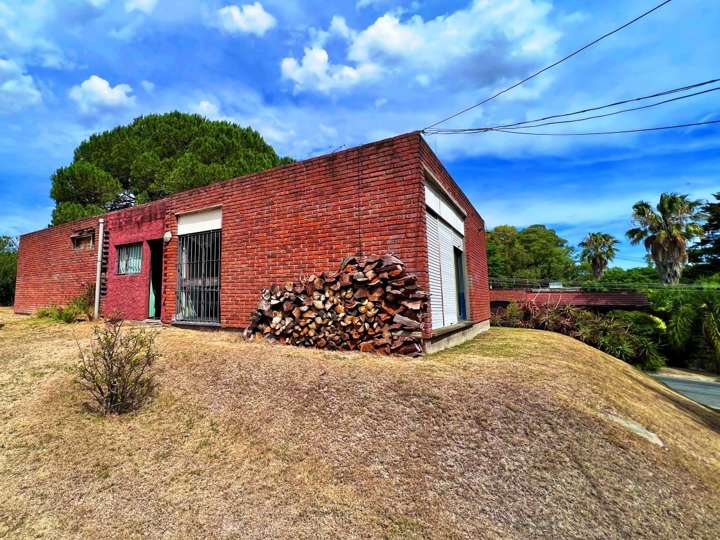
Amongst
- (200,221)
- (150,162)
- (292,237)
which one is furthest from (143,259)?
(150,162)

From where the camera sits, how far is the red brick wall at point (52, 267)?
12.0m

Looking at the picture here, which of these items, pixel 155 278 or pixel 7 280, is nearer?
pixel 155 278

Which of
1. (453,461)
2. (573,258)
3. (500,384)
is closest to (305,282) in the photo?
(500,384)

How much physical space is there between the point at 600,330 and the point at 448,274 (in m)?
10.5

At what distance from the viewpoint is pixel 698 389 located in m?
11.7

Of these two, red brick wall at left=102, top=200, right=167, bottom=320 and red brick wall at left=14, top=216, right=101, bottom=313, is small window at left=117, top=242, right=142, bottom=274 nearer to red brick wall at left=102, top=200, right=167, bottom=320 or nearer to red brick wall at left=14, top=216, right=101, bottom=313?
red brick wall at left=102, top=200, right=167, bottom=320

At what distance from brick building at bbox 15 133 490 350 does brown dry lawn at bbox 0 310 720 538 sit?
6.83ft

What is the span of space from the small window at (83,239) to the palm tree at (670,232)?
34.3 metres

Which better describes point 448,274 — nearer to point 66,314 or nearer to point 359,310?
point 359,310

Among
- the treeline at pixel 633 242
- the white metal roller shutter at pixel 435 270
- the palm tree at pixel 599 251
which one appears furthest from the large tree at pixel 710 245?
the white metal roller shutter at pixel 435 270

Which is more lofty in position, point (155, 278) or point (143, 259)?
point (143, 259)

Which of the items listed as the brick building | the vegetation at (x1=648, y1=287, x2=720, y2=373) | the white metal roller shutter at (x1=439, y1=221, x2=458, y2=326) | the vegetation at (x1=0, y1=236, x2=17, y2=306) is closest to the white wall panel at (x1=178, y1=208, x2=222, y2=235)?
the brick building

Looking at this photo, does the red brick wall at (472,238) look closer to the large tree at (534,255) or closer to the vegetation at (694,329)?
the vegetation at (694,329)

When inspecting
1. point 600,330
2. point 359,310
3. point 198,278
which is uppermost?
point 198,278
